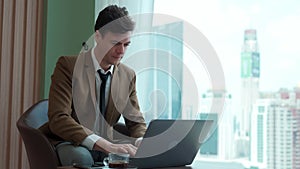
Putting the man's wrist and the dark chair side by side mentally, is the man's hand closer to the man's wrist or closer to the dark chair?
the man's wrist

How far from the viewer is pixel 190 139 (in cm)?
165

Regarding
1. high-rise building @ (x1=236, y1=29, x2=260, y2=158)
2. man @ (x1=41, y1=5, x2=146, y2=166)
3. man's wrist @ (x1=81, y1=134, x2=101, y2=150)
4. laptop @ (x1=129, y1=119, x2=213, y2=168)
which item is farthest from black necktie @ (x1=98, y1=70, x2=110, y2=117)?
high-rise building @ (x1=236, y1=29, x2=260, y2=158)

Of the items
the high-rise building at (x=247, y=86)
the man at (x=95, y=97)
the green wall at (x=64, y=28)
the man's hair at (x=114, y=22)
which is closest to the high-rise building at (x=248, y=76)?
the high-rise building at (x=247, y=86)

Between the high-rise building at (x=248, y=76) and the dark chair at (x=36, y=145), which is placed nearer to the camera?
the dark chair at (x=36, y=145)

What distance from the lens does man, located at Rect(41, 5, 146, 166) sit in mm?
1846

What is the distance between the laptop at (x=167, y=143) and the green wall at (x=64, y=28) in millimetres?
1363

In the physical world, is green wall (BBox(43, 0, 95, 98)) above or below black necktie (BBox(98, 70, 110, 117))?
above

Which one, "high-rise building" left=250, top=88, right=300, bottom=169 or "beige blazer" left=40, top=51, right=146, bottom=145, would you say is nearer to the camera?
"beige blazer" left=40, top=51, right=146, bottom=145

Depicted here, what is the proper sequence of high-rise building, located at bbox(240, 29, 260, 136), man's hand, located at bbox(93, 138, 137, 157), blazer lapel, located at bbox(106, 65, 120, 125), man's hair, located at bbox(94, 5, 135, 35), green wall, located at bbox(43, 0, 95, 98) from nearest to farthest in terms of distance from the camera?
man's hand, located at bbox(93, 138, 137, 157), man's hair, located at bbox(94, 5, 135, 35), blazer lapel, located at bbox(106, 65, 120, 125), high-rise building, located at bbox(240, 29, 260, 136), green wall, located at bbox(43, 0, 95, 98)

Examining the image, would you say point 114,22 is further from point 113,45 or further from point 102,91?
point 102,91

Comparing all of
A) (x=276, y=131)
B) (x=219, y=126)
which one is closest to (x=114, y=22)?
(x=219, y=126)

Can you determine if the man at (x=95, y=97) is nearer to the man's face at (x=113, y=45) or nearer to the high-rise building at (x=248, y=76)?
the man's face at (x=113, y=45)

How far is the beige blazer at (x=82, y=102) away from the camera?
73.8 inches

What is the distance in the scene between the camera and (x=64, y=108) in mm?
1919
